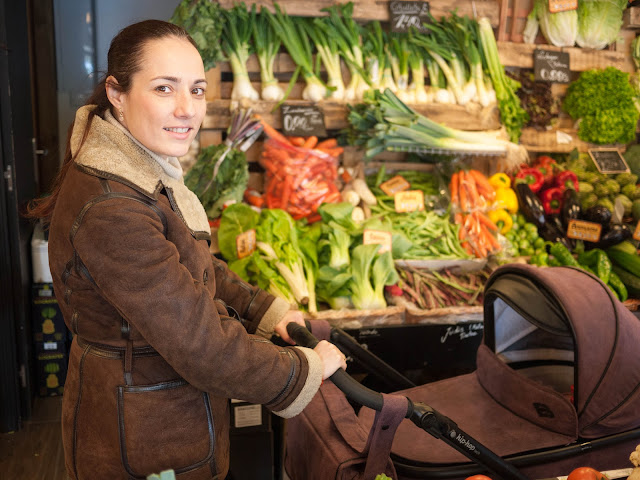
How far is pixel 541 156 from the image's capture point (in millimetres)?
4797

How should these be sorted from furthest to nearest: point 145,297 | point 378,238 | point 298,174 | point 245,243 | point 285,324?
point 298,174, point 378,238, point 245,243, point 285,324, point 145,297

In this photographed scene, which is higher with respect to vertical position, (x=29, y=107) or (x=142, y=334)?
(x=29, y=107)

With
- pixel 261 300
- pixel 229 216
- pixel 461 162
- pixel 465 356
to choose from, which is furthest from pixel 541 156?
pixel 261 300

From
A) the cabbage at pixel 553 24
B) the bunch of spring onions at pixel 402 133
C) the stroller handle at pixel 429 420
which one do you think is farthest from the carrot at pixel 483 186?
the stroller handle at pixel 429 420

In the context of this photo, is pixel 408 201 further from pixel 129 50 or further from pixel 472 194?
pixel 129 50

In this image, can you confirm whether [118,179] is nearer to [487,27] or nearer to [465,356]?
[465,356]

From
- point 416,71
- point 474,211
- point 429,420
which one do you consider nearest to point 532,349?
point 429,420

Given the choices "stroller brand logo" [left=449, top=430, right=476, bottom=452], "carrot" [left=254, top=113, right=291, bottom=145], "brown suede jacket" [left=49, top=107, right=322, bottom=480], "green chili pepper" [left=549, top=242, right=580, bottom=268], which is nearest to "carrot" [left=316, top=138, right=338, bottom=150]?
"carrot" [left=254, top=113, right=291, bottom=145]

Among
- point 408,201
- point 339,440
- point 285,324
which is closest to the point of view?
point 339,440

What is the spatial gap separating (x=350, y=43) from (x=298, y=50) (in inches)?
16.4

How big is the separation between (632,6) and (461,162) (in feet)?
6.75

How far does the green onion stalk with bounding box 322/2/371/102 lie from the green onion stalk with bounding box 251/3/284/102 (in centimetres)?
40

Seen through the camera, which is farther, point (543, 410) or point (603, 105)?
point (603, 105)

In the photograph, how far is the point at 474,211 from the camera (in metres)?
4.21
